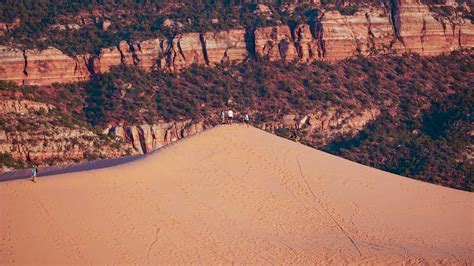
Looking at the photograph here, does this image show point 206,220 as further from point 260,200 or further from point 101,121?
point 101,121

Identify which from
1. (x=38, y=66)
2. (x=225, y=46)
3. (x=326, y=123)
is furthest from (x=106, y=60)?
(x=326, y=123)

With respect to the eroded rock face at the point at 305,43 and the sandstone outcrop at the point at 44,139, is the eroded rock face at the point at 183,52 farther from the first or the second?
the sandstone outcrop at the point at 44,139

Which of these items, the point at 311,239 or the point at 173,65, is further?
the point at 173,65

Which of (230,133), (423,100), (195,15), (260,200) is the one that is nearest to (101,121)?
(195,15)

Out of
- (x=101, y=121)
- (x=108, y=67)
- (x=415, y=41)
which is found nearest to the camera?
(x=101, y=121)

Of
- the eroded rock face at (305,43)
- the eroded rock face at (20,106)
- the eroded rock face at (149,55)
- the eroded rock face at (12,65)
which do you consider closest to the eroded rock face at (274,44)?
the eroded rock face at (305,43)

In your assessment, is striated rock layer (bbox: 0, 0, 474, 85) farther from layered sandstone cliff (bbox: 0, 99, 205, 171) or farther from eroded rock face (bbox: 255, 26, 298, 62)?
layered sandstone cliff (bbox: 0, 99, 205, 171)

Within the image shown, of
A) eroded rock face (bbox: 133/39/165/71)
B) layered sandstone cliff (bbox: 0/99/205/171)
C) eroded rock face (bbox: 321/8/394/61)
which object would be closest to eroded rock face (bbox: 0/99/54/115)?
layered sandstone cliff (bbox: 0/99/205/171)

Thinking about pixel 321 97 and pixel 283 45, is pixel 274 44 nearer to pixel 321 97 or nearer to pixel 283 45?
pixel 283 45
